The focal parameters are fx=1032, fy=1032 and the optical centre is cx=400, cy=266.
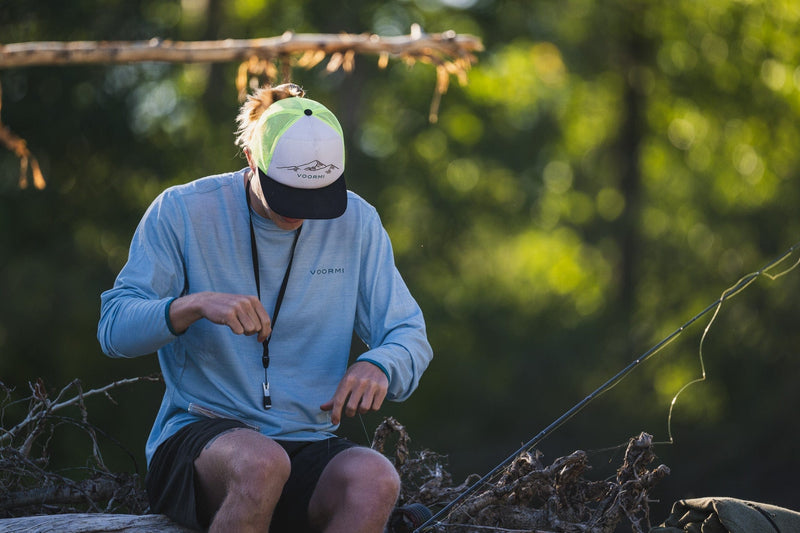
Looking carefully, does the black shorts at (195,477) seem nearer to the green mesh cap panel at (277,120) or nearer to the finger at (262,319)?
the finger at (262,319)

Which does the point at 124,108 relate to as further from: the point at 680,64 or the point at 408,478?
the point at 408,478

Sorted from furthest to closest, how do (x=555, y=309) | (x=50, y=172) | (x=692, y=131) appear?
(x=692, y=131) → (x=555, y=309) → (x=50, y=172)

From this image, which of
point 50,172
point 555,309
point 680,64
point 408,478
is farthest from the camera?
point 680,64

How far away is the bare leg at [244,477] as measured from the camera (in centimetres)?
254

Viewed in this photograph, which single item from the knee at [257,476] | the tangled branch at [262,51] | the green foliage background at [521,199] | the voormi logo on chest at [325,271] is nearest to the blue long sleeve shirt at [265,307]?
the voormi logo on chest at [325,271]

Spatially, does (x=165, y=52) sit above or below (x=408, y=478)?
above

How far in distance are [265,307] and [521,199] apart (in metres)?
14.1

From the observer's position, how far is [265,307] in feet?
9.93

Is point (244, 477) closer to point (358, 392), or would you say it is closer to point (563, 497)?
point (358, 392)

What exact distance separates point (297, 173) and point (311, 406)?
0.67m

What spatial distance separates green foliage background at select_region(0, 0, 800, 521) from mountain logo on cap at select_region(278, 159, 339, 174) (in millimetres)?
6278

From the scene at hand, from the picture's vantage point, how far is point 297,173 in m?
2.94

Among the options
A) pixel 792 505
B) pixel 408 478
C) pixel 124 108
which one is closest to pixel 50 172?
pixel 124 108

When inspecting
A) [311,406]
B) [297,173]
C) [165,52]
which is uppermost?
[165,52]
